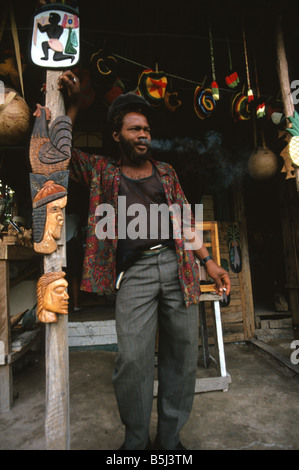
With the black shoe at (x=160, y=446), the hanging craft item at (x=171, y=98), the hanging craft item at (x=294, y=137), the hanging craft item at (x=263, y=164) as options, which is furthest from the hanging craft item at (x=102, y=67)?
the black shoe at (x=160, y=446)

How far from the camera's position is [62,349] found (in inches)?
67.0

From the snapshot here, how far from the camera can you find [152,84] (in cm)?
341

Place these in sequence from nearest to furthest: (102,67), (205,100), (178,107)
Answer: (102,67)
(205,100)
(178,107)

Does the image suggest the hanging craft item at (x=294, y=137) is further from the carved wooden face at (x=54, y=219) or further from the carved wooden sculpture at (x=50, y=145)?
the carved wooden face at (x=54, y=219)

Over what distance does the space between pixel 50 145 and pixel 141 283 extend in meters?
1.08

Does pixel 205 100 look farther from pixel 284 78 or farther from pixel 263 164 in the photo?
pixel 263 164

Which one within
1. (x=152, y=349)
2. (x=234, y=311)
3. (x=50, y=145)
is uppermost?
(x=50, y=145)

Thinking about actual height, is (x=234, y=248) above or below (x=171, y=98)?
below

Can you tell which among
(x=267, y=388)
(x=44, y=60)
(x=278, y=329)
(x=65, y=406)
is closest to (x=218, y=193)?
(x=278, y=329)

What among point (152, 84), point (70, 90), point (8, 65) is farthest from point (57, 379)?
point (152, 84)

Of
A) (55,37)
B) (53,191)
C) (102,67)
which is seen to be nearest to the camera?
(53,191)

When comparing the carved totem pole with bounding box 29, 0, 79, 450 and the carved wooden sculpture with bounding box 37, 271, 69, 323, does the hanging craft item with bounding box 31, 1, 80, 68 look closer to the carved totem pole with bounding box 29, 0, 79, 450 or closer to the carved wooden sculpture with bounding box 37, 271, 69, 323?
the carved totem pole with bounding box 29, 0, 79, 450

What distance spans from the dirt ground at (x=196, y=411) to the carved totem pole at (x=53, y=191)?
80cm

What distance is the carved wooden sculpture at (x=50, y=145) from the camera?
70.7 inches
